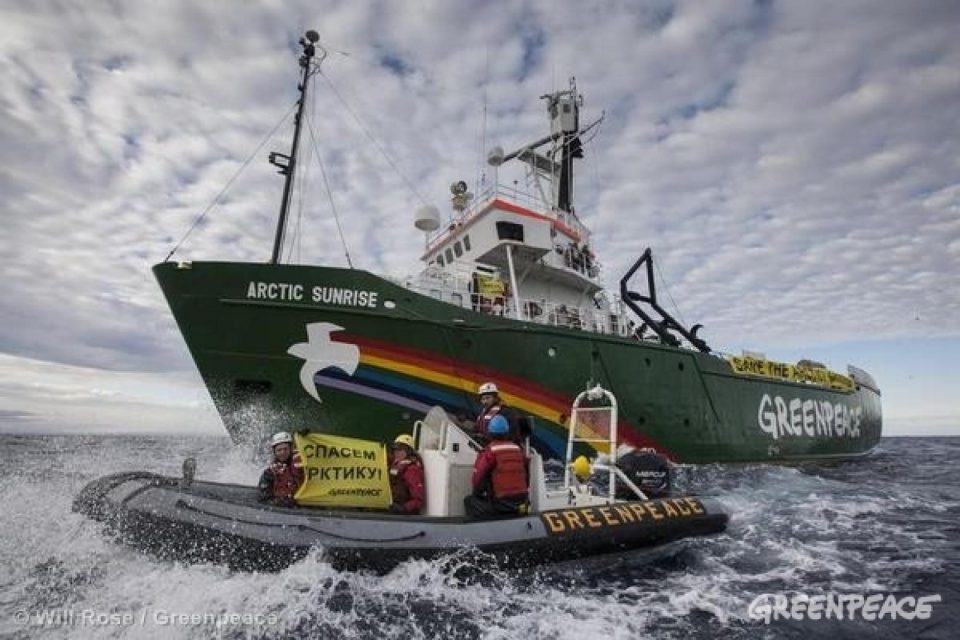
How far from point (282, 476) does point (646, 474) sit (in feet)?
17.5

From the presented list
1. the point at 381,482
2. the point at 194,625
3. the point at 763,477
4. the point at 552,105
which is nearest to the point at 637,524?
the point at 381,482

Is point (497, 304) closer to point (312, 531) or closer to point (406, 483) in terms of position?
point (406, 483)

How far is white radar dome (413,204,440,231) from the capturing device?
16.4 meters

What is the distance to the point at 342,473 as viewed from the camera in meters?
6.64

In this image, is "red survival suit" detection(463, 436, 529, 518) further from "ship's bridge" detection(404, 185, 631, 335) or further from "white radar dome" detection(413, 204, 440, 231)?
"white radar dome" detection(413, 204, 440, 231)

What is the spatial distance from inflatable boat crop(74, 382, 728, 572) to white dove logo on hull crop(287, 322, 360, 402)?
147 inches

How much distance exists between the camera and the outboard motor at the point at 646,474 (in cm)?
834

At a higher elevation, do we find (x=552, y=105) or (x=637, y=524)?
(x=552, y=105)

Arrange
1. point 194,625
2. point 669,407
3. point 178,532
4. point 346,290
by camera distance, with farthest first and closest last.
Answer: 1. point 669,407
2. point 346,290
3. point 178,532
4. point 194,625

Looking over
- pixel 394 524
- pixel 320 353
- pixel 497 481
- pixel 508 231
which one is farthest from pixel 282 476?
pixel 508 231

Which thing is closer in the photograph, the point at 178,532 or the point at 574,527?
the point at 178,532

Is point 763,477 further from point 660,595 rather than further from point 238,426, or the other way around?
point 238,426

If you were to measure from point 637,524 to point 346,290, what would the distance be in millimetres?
7432

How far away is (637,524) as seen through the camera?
23.5 ft
